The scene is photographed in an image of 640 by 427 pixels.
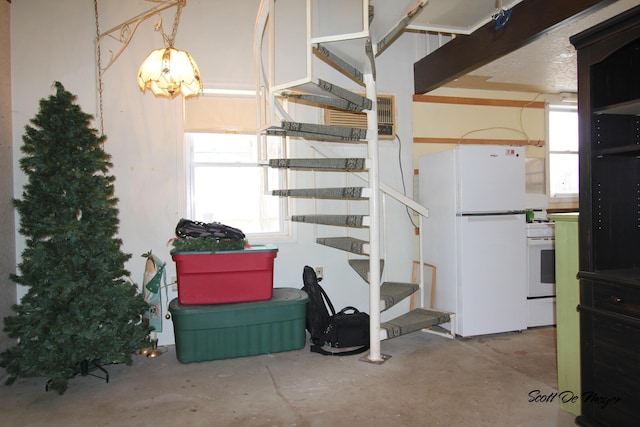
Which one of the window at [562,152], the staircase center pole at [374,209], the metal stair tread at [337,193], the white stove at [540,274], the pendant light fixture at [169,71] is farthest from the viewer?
the window at [562,152]

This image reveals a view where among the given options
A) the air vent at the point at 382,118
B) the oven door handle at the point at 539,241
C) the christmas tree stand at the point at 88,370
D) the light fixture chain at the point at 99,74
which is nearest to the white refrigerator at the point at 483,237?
the oven door handle at the point at 539,241

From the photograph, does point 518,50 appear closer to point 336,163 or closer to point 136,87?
point 336,163

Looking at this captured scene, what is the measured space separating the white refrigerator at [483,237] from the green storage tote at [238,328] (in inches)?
55.1

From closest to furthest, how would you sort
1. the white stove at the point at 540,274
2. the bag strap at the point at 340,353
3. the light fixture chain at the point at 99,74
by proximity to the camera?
1. the bag strap at the point at 340,353
2. the light fixture chain at the point at 99,74
3. the white stove at the point at 540,274

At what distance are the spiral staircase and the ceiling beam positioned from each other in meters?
0.75

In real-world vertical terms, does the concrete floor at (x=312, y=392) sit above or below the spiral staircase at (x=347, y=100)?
below

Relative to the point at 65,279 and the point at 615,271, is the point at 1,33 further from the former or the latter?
the point at 615,271

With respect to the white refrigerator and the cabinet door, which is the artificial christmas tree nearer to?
the white refrigerator

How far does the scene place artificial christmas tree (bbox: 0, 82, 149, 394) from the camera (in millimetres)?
2809

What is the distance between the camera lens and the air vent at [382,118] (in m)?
4.15

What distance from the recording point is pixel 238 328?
11.0 ft

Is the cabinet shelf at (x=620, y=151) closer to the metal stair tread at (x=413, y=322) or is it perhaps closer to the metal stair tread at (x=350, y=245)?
the metal stair tread at (x=350, y=245)

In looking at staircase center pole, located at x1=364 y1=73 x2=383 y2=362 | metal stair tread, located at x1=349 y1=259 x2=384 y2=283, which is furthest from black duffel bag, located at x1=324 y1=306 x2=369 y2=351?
metal stair tread, located at x1=349 y1=259 x2=384 y2=283

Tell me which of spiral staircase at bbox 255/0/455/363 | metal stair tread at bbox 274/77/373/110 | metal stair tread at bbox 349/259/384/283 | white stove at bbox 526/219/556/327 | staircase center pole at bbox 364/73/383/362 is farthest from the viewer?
white stove at bbox 526/219/556/327
